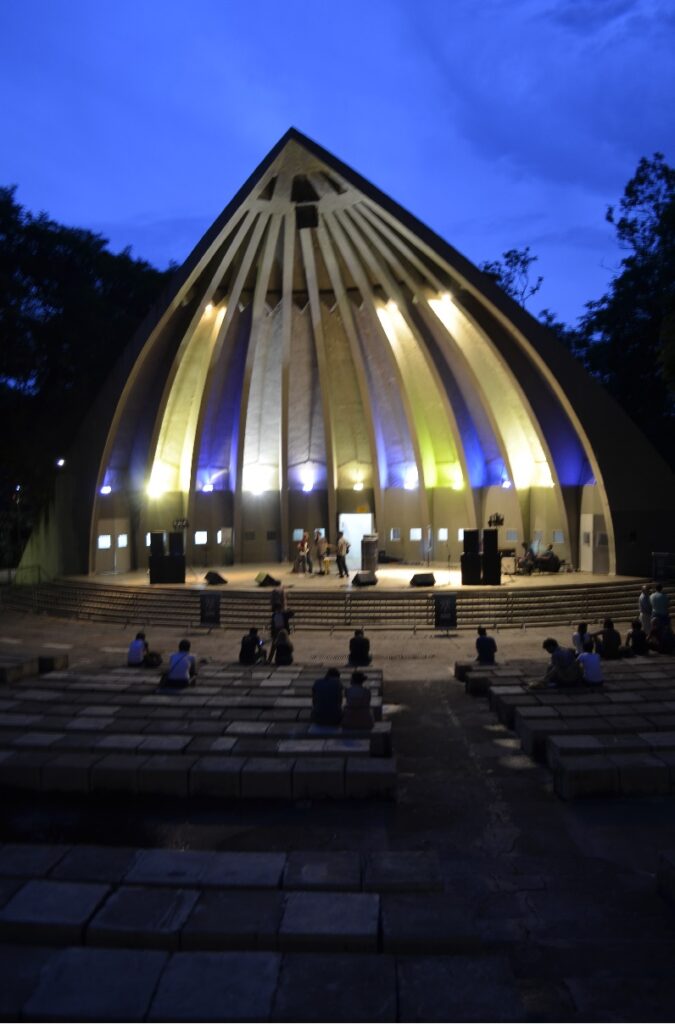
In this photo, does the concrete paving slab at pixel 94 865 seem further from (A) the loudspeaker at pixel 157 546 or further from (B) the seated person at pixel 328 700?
(A) the loudspeaker at pixel 157 546

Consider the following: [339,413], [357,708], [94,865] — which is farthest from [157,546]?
[94,865]

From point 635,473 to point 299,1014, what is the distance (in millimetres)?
22936

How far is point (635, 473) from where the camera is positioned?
24500 millimetres

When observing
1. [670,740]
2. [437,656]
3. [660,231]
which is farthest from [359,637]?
[660,231]

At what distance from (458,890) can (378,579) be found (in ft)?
62.2

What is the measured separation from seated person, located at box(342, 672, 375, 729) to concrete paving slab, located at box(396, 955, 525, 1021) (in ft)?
15.6

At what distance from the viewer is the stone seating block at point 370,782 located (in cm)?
794

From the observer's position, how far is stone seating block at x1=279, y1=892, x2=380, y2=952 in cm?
472

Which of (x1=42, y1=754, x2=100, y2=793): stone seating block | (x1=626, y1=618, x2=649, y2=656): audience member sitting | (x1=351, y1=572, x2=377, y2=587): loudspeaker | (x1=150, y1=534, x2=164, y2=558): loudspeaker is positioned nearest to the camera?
(x1=42, y1=754, x2=100, y2=793): stone seating block

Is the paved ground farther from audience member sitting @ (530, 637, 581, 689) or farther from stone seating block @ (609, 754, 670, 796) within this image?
audience member sitting @ (530, 637, 581, 689)

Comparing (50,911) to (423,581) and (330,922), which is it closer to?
(330,922)

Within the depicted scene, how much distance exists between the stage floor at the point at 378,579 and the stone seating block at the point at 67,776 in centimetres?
1446

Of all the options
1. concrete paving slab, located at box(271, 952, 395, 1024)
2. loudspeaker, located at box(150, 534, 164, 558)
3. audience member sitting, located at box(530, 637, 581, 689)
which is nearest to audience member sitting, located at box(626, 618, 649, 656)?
audience member sitting, located at box(530, 637, 581, 689)

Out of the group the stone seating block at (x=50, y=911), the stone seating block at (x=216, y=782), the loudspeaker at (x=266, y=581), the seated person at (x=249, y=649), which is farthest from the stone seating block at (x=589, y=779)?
the loudspeaker at (x=266, y=581)
